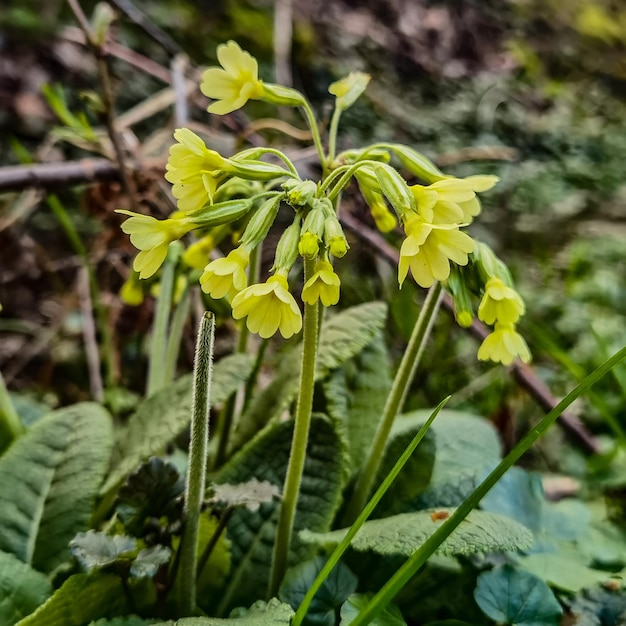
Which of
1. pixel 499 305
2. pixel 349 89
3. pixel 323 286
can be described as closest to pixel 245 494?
pixel 323 286

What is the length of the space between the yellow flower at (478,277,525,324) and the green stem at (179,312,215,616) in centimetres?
38

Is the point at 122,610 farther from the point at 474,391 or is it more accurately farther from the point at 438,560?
the point at 474,391

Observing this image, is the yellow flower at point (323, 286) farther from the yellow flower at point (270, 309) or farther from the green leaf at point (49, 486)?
the green leaf at point (49, 486)

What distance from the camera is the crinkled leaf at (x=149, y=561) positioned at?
860mm

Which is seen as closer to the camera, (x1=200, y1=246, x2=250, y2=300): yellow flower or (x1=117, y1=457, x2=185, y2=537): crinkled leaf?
(x1=200, y1=246, x2=250, y2=300): yellow flower

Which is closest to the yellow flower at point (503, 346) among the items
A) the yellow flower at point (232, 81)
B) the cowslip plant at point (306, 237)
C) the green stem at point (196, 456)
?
the cowslip plant at point (306, 237)

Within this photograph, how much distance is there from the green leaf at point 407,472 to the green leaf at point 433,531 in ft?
0.63

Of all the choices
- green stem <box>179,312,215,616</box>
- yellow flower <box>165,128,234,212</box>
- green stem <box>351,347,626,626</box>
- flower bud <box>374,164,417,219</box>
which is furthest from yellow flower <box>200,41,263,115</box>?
green stem <box>351,347,626,626</box>

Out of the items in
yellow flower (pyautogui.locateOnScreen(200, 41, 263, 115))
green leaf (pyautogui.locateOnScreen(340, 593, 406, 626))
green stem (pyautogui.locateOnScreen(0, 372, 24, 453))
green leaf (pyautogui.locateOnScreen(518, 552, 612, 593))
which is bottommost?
green leaf (pyautogui.locateOnScreen(340, 593, 406, 626))

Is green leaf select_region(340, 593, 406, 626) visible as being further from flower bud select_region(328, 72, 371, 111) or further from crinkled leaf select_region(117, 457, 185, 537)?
flower bud select_region(328, 72, 371, 111)

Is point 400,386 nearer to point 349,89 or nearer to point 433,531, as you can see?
point 433,531

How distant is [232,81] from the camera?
1010 millimetres

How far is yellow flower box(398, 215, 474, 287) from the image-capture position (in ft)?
2.60

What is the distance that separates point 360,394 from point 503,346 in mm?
446
